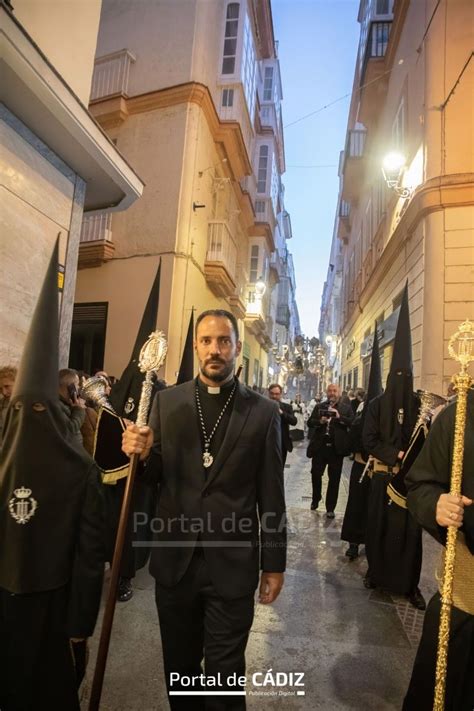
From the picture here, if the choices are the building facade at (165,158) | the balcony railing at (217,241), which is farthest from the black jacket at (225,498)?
the balcony railing at (217,241)

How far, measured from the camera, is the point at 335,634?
10.9ft

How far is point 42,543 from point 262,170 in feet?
71.9

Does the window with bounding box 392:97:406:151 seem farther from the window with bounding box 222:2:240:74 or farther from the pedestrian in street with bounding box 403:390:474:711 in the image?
the pedestrian in street with bounding box 403:390:474:711

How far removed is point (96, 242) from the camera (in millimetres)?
11344

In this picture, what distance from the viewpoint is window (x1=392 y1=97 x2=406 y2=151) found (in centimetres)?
1135

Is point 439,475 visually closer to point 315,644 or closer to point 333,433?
point 315,644

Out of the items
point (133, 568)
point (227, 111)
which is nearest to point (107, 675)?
point (133, 568)

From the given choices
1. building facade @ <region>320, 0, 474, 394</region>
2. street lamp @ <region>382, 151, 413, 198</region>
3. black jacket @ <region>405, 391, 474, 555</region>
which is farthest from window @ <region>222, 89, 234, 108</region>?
black jacket @ <region>405, 391, 474, 555</region>

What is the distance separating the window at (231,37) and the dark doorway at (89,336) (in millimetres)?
→ 8204

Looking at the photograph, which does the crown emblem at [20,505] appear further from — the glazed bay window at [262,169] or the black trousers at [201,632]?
the glazed bay window at [262,169]

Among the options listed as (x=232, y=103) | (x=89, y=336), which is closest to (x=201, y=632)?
(x=89, y=336)

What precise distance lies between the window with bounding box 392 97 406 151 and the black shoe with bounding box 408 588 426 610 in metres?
10.8

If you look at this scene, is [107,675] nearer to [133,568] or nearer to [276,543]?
[133,568]

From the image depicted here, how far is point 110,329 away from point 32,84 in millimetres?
7123
